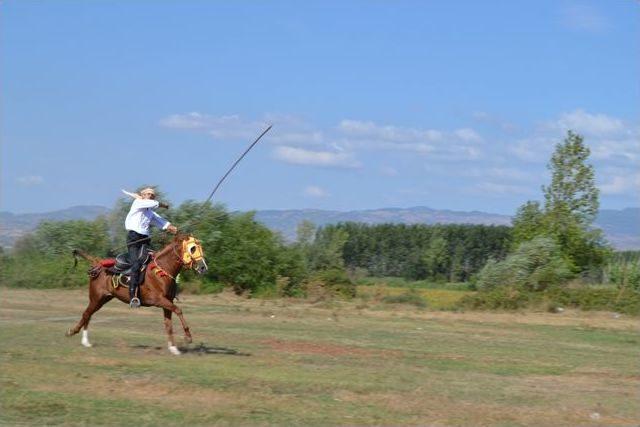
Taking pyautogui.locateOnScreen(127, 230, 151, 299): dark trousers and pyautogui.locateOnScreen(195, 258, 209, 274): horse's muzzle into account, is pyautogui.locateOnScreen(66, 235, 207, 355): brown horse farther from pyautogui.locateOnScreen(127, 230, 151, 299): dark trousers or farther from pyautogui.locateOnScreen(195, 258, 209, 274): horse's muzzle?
pyautogui.locateOnScreen(127, 230, 151, 299): dark trousers

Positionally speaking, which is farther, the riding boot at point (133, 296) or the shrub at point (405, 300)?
the shrub at point (405, 300)

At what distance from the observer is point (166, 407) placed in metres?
12.6

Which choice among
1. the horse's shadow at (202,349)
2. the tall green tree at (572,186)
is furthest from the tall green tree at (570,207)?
the horse's shadow at (202,349)

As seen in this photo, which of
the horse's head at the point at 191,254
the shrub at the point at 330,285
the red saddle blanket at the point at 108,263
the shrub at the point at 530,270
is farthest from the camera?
the shrub at the point at 530,270

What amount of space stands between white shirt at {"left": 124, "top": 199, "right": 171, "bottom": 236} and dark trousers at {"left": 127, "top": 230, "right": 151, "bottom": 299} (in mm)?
156

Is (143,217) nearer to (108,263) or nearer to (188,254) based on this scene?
(188,254)

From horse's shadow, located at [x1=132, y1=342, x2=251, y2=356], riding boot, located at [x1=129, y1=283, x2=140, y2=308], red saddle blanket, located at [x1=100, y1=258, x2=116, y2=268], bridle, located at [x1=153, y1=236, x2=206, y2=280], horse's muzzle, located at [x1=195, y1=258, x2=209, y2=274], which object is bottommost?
horse's shadow, located at [x1=132, y1=342, x2=251, y2=356]

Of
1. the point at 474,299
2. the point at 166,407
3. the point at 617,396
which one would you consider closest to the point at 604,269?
the point at 474,299

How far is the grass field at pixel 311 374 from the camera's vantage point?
491 inches

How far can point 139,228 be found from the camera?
18.4 m

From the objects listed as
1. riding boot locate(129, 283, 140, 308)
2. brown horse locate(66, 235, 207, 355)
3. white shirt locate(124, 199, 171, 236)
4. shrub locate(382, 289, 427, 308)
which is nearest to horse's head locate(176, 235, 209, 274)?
brown horse locate(66, 235, 207, 355)

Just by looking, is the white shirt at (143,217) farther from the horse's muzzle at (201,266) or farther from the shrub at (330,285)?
the shrub at (330,285)

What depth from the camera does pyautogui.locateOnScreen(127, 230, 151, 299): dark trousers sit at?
1852cm

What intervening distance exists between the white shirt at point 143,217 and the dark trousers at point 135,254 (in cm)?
16
